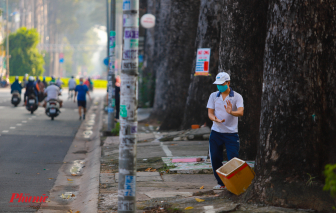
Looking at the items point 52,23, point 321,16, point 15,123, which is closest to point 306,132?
point 321,16

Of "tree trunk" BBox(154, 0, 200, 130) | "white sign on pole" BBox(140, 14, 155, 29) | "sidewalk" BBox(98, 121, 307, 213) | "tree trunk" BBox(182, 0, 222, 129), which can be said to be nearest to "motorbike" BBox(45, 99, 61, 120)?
"white sign on pole" BBox(140, 14, 155, 29)

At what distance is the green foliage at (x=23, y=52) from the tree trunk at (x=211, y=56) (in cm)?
5741

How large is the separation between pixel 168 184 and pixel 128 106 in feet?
11.4

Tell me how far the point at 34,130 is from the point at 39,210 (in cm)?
1085

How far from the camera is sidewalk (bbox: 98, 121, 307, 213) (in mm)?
5957

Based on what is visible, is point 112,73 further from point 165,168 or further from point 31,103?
point 31,103

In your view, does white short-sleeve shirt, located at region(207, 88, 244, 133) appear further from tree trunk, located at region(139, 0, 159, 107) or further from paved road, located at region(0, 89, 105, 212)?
tree trunk, located at region(139, 0, 159, 107)

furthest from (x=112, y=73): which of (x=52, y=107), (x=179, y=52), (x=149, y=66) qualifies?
(x=149, y=66)

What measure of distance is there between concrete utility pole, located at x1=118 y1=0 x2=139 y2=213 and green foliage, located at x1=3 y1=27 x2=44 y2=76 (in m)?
65.2

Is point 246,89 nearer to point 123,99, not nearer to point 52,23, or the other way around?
point 123,99

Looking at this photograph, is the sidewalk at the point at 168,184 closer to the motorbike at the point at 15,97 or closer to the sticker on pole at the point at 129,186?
the sticker on pole at the point at 129,186

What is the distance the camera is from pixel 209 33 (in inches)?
514

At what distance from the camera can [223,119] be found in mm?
6914

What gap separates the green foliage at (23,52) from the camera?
219 ft
